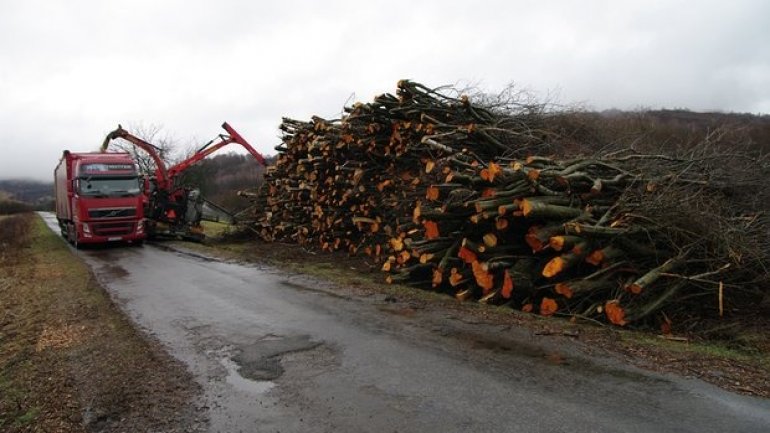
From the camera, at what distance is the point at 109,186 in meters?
17.8

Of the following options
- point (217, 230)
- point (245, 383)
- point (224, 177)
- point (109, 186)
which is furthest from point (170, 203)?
point (224, 177)

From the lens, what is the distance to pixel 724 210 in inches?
344

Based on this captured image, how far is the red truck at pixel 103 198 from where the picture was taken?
1748cm

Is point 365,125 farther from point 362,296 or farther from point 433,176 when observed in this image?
point 362,296

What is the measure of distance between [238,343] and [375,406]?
2531mm

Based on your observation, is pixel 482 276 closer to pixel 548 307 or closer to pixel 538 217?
pixel 548 307

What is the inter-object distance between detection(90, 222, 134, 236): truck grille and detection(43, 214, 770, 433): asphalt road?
10.6m

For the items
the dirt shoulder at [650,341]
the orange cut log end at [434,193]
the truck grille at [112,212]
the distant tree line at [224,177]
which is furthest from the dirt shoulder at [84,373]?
the distant tree line at [224,177]

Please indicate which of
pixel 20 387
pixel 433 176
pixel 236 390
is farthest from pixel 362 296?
pixel 20 387

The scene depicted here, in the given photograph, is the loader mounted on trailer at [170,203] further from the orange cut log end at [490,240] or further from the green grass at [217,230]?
the orange cut log end at [490,240]

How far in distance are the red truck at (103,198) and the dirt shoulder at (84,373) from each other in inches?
335

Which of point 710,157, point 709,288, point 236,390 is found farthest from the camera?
point 710,157

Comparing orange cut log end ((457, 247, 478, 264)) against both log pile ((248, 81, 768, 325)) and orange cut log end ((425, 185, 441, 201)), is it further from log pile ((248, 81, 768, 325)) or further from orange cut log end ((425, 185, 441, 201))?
orange cut log end ((425, 185, 441, 201))

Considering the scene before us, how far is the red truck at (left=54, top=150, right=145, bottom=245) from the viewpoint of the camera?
57.4 feet
